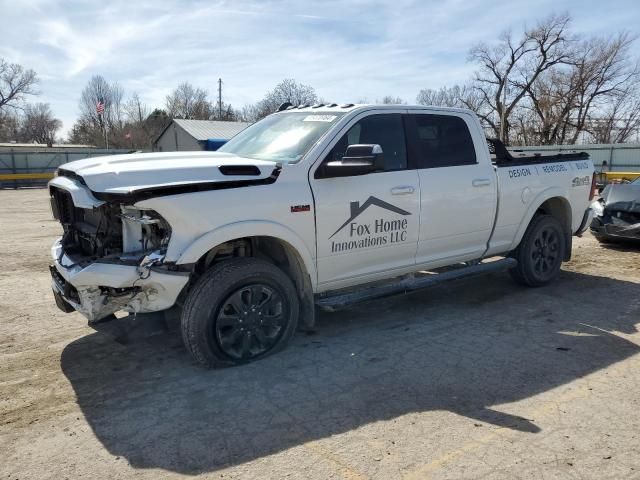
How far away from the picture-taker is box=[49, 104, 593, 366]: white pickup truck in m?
3.67

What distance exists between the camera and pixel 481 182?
5395mm

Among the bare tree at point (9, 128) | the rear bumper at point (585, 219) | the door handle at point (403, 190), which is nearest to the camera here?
the door handle at point (403, 190)

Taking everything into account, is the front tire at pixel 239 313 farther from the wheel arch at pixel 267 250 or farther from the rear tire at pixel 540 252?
the rear tire at pixel 540 252

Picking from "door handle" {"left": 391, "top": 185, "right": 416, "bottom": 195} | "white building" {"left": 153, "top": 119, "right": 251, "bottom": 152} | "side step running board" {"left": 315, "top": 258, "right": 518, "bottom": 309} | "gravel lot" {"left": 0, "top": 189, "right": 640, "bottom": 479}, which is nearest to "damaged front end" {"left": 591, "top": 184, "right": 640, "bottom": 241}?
"gravel lot" {"left": 0, "top": 189, "right": 640, "bottom": 479}

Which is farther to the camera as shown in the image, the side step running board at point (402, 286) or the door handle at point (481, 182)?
the door handle at point (481, 182)

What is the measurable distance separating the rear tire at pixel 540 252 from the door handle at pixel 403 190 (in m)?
2.16

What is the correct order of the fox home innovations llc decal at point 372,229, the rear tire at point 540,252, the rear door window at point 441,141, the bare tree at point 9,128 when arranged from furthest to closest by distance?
the bare tree at point 9,128, the rear tire at point 540,252, the rear door window at point 441,141, the fox home innovations llc decal at point 372,229

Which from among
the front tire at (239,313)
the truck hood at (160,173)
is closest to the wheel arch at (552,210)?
the front tire at (239,313)

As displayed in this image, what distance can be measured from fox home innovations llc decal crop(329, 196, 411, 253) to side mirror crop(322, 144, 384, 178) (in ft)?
1.04

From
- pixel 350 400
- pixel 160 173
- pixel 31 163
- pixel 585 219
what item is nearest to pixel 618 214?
pixel 585 219

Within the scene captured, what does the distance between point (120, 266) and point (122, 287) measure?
15 centimetres

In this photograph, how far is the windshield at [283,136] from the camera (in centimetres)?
450

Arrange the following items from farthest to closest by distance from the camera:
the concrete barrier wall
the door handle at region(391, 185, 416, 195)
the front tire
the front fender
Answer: the concrete barrier wall → the door handle at region(391, 185, 416, 195) → the front tire → the front fender

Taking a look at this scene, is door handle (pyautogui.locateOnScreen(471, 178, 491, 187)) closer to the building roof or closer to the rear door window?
the rear door window
